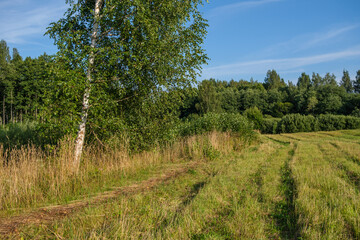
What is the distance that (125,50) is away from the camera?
754 centimetres

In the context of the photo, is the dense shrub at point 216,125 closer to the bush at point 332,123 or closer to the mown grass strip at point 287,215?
the mown grass strip at point 287,215

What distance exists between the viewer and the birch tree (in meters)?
6.75

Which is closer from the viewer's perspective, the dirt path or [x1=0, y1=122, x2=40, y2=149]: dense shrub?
the dirt path

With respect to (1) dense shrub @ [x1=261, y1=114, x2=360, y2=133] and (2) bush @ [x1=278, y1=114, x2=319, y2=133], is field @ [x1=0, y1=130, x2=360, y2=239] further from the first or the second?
(1) dense shrub @ [x1=261, y1=114, x2=360, y2=133]

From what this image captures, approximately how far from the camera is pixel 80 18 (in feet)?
→ 25.6

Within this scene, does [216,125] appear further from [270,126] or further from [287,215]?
[270,126]

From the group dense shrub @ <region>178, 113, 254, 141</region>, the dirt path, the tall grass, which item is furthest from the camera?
dense shrub @ <region>178, 113, 254, 141</region>

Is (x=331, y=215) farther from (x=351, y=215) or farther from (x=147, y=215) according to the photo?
(x=147, y=215)

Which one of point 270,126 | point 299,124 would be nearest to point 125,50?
point 299,124

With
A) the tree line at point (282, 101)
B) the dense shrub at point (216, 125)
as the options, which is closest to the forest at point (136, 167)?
the dense shrub at point (216, 125)

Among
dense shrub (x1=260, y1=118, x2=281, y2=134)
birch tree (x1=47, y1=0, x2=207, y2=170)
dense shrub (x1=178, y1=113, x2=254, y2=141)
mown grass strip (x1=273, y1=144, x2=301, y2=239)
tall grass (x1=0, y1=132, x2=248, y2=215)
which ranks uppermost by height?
birch tree (x1=47, y1=0, x2=207, y2=170)

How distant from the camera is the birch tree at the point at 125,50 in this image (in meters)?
6.75

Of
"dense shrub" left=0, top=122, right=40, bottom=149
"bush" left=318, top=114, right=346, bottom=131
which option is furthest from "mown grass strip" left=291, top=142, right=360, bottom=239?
"bush" left=318, top=114, right=346, bottom=131

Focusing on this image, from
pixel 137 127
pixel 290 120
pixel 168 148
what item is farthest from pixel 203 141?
pixel 290 120
